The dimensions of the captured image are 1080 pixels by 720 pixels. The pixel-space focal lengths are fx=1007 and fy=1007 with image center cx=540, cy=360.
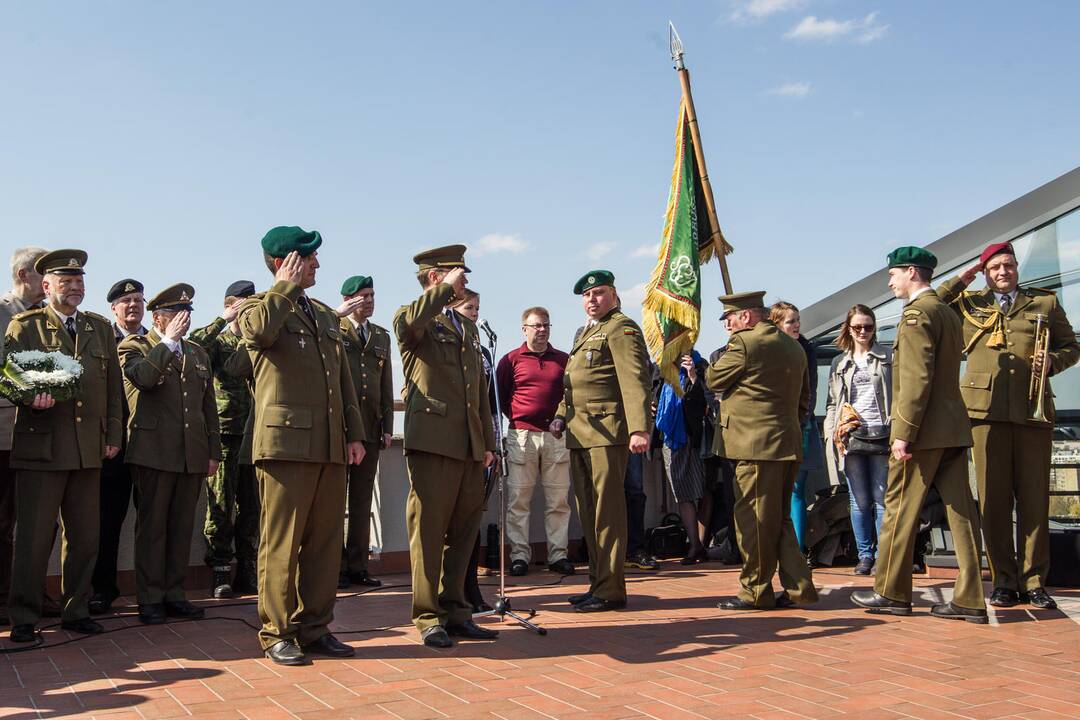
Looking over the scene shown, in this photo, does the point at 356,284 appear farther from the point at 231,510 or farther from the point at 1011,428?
the point at 1011,428

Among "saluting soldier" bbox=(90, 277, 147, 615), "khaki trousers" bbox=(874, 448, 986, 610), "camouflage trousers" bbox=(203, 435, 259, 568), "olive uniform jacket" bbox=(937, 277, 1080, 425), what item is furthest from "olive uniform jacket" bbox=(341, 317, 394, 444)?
"olive uniform jacket" bbox=(937, 277, 1080, 425)

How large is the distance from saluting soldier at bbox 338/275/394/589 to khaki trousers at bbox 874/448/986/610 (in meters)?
3.71

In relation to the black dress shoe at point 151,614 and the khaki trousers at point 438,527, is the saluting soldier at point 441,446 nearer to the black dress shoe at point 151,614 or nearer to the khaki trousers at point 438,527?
the khaki trousers at point 438,527

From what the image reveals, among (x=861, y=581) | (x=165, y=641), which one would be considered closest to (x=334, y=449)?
(x=165, y=641)

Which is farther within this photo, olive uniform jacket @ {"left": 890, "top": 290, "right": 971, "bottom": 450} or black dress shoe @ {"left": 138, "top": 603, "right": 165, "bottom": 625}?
black dress shoe @ {"left": 138, "top": 603, "right": 165, "bottom": 625}

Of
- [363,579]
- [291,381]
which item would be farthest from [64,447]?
[363,579]

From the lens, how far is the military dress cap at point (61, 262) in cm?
574

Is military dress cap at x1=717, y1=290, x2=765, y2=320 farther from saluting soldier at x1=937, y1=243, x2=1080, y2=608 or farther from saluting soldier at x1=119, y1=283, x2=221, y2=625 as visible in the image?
saluting soldier at x1=119, y1=283, x2=221, y2=625

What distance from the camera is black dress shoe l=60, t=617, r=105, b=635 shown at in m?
5.63

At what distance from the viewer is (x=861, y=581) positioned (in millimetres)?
7500

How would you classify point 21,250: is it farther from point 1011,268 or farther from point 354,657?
point 1011,268

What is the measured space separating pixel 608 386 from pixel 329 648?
240cm

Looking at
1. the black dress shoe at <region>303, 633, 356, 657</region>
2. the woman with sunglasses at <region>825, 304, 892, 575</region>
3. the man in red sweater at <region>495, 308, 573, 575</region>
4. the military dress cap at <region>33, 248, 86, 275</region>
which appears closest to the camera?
the black dress shoe at <region>303, 633, 356, 657</region>

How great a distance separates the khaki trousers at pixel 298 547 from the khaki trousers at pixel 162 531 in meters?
1.51
